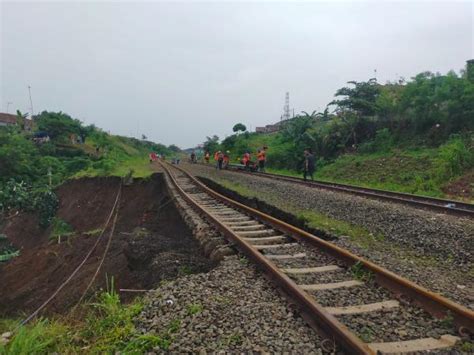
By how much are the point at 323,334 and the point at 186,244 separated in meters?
5.07

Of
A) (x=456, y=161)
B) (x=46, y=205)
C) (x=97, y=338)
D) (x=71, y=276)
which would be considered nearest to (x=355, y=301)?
(x=97, y=338)

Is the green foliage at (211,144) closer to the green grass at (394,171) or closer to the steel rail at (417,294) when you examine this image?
the green grass at (394,171)

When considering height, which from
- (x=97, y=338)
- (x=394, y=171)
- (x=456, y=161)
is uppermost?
(x=456, y=161)

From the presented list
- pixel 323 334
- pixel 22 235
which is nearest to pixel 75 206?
pixel 22 235

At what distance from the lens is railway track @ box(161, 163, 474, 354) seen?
308cm

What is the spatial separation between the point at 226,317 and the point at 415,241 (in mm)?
4267

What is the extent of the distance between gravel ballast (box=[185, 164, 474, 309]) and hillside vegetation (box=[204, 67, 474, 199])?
222 inches

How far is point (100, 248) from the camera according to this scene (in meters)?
12.4

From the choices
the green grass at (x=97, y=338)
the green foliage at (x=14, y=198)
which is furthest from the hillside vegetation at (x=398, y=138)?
the green foliage at (x=14, y=198)

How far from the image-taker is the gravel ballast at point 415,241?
4.62 meters

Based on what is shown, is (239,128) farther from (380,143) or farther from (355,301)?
(355,301)

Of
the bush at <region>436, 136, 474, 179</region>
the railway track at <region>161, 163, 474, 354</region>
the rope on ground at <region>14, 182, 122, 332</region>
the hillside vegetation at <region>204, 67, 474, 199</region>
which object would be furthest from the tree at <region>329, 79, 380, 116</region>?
the railway track at <region>161, 163, 474, 354</region>

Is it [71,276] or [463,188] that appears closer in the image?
[71,276]

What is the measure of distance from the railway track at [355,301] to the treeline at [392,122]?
12.3m
